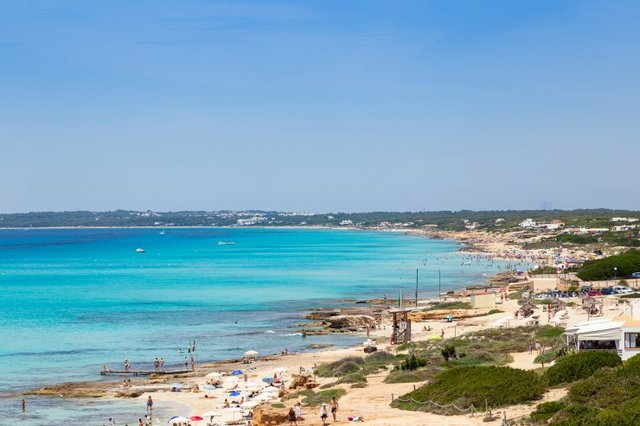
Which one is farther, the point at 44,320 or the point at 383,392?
the point at 44,320

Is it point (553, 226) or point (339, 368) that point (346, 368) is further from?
point (553, 226)

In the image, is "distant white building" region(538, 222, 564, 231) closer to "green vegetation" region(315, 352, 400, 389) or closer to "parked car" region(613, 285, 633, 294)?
"parked car" region(613, 285, 633, 294)

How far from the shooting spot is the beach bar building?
28.6 meters

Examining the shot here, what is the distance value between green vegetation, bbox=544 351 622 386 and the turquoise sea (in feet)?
50.3

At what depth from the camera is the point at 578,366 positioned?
26.0 meters

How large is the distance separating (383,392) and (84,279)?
81274mm

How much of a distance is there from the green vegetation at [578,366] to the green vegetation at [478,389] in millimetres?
519

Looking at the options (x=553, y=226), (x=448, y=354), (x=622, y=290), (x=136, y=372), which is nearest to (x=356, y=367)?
(x=448, y=354)

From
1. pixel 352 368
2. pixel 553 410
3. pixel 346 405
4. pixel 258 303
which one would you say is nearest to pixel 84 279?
pixel 258 303

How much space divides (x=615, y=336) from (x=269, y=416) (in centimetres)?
1268

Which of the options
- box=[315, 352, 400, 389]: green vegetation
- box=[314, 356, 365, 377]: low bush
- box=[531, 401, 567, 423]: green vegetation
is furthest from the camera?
box=[314, 356, 365, 377]: low bush

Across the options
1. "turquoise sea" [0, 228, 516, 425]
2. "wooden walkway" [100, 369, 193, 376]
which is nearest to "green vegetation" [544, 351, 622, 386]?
"turquoise sea" [0, 228, 516, 425]

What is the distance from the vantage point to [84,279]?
4119 inches

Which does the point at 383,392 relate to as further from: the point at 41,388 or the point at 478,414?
the point at 41,388
